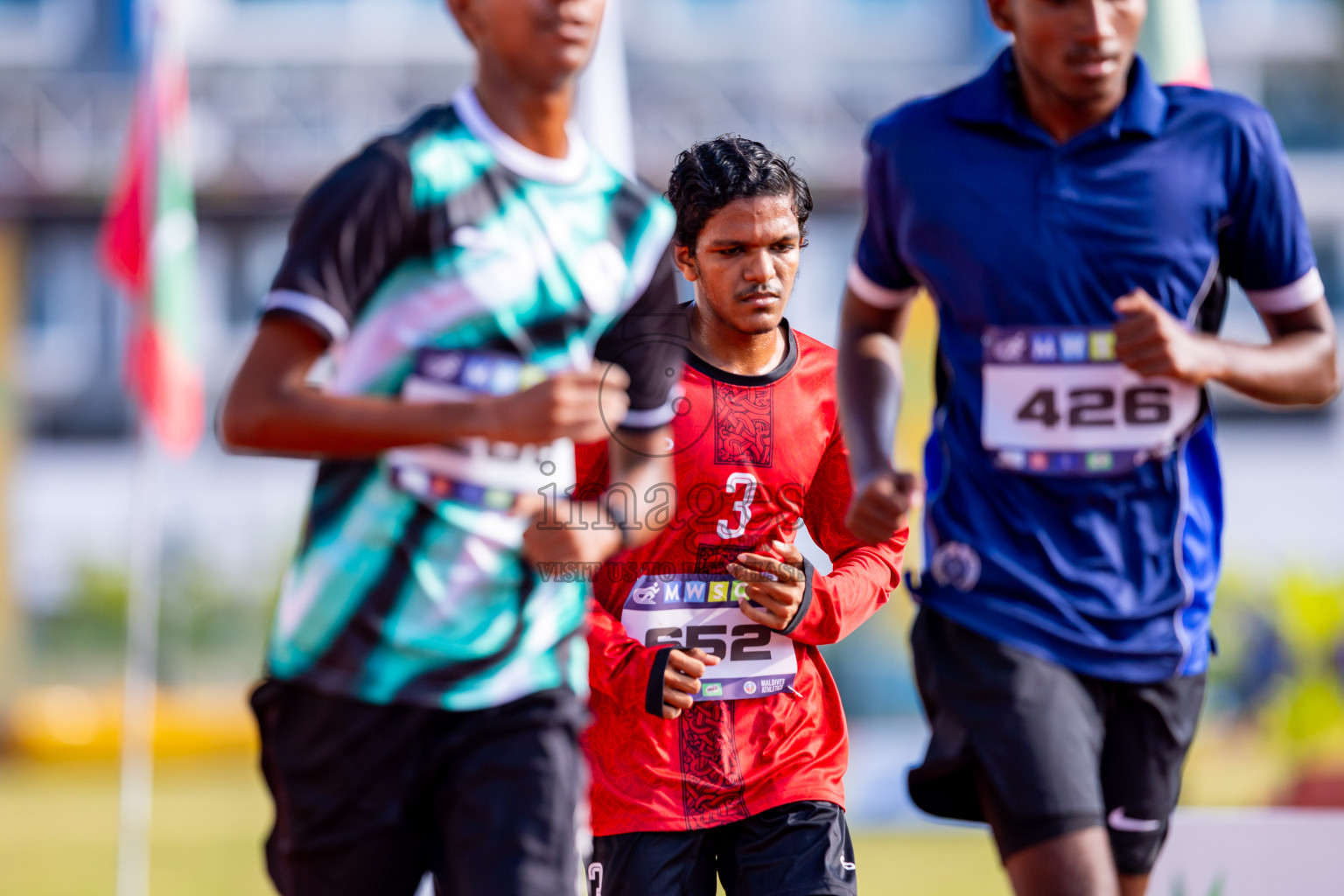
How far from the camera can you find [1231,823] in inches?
178

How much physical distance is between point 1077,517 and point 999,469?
146mm

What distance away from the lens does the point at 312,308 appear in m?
2.43

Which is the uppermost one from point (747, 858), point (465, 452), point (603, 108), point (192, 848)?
point (603, 108)

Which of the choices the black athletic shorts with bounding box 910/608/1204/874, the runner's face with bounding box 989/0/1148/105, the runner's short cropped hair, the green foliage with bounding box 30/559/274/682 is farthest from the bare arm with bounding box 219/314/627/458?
the green foliage with bounding box 30/559/274/682

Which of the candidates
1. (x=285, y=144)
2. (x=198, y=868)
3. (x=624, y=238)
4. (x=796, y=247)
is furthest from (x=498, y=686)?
(x=285, y=144)

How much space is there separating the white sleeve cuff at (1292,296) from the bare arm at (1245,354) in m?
0.01

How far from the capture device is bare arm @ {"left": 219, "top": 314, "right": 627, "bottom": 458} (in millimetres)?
2387

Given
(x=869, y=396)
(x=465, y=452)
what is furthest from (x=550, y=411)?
(x=869, y=396)

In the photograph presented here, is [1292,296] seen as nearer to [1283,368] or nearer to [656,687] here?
[1283,368]

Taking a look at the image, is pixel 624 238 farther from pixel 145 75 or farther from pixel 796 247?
pixel 145 75

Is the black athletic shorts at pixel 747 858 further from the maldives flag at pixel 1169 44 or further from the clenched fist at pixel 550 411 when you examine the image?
the maldives flag at pixel 1169 44

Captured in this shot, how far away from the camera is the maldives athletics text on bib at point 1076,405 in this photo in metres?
2.65

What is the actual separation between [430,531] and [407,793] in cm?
40

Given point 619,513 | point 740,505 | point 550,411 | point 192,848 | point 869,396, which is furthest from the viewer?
point 192,848
